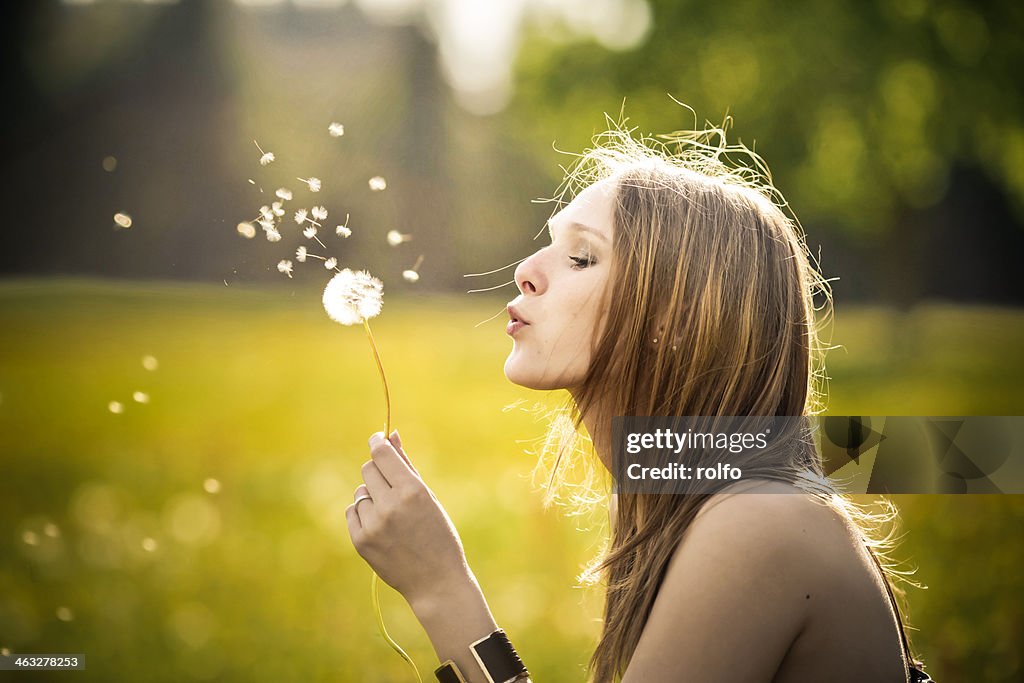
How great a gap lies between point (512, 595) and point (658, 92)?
6231 millimetres

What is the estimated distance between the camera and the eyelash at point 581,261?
1535 millimetres

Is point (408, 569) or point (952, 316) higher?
point (952, 316)

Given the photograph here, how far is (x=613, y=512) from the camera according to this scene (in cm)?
170

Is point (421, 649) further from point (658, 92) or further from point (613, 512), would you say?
point (658, 92)

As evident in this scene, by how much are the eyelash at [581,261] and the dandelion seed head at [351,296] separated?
451 mm

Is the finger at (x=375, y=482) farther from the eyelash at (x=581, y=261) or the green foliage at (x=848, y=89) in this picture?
the green foliage at (x=848, y=89)

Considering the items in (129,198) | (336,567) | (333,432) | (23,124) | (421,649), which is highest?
(23,124)

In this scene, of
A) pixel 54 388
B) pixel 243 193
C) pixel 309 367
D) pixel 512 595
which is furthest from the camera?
pixel 243 193

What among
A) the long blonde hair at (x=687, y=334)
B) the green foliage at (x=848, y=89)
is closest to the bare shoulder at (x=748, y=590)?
the long blonde hair at (x=687, y=334)

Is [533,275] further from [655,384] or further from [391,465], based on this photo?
[391,465]

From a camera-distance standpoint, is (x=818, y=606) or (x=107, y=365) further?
(x=107, y=365)

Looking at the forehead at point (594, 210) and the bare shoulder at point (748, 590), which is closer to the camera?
the bare shoulder at point (748, 590)

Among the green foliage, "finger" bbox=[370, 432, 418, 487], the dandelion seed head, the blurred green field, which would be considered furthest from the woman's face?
the green foliage

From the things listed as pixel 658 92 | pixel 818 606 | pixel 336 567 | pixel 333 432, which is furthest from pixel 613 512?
pixel 658 92
